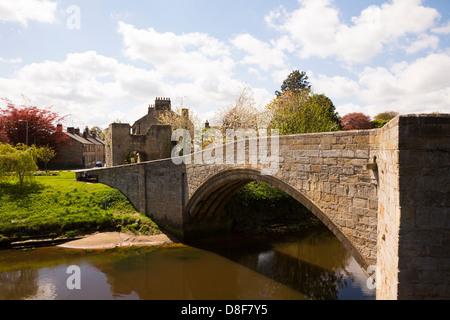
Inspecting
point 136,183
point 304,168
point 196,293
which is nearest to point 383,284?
point 304,168

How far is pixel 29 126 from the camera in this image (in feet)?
107

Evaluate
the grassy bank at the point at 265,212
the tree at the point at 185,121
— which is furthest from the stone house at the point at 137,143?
the grassy bank at the point at 265,212

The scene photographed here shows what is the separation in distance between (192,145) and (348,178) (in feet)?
70.2

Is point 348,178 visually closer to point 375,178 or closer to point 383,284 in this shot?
point 375,178

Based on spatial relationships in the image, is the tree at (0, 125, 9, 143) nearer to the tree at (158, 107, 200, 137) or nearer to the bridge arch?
the tree at (158, 107, 200, 137)

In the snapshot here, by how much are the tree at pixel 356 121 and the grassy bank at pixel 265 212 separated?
2437cm

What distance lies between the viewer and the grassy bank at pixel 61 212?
50.1 feet

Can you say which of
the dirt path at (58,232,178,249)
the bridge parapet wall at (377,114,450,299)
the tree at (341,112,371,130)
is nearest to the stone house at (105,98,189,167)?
the dirt path at (58,232,178,249)

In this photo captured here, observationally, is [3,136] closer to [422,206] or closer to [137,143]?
[137,143]

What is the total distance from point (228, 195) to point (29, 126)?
2762cm

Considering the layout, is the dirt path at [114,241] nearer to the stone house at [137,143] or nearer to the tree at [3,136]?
the stone house at [137,143]

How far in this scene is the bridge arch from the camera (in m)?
7.09

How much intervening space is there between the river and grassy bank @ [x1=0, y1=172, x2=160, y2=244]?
1356mm
